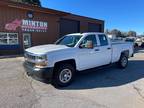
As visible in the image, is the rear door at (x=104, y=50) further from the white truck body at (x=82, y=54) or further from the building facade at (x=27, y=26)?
the building facade at (x=27, y=26)

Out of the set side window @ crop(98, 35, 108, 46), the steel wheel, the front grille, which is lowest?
the steel wheel

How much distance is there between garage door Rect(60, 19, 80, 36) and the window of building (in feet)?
23.2

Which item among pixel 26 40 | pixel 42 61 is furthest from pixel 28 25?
pixel 42 61

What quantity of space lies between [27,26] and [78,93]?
14706 millimetres

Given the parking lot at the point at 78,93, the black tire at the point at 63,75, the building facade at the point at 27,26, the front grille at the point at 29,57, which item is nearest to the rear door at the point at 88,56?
the black tire at the point at 63,75

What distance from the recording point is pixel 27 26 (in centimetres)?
1867

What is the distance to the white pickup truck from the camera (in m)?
5.72

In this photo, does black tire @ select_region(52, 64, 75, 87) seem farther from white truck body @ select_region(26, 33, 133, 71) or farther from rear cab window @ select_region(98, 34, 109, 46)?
rear cab window @ select_region(98, 34, 109, 46)

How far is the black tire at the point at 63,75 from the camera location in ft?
19.8

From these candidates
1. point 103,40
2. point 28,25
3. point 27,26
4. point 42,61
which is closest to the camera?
point 42,61

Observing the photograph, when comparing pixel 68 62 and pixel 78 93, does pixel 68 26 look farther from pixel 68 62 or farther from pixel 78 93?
pixel 78 93

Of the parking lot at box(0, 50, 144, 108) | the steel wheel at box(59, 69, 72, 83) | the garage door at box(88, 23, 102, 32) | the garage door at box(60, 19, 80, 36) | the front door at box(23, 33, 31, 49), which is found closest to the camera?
the parking lot at box(0, 50, 144, 108)

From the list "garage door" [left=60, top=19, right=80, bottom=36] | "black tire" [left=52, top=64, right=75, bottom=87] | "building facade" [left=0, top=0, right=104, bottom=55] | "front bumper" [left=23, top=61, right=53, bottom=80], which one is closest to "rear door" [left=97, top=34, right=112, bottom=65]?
"black tire" [left=52, top=64, right=75, bottom=87]

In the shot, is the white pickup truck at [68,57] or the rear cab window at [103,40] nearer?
the white pickup truck at [68,57]
